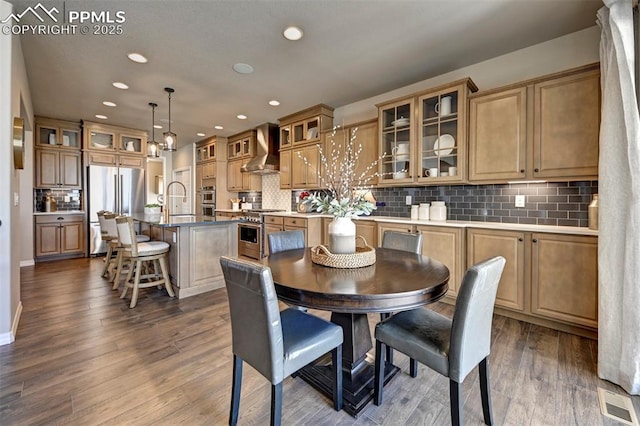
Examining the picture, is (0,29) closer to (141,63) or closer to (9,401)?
(141,63)

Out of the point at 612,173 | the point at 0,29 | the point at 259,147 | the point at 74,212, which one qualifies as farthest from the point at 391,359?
the point at 74,212

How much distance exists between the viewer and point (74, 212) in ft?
18.0

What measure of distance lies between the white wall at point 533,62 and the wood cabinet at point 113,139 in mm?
5886

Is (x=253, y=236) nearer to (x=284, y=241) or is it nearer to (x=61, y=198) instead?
(x=284, y=241)

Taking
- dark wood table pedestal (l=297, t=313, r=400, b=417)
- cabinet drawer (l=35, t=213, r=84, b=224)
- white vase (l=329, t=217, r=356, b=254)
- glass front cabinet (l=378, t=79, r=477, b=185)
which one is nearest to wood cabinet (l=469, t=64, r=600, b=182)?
glass front cabinet (l=378, t=79, r=477, b=185)

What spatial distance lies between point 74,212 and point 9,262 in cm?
398

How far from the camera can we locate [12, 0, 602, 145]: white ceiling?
7.55 feet

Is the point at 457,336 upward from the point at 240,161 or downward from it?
downward

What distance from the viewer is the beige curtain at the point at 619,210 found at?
1.72 metres

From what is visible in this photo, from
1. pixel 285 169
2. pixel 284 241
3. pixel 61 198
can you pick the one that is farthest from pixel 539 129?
pixel 61 198

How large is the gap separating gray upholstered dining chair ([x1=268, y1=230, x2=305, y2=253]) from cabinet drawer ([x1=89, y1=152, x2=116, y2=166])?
5428 mm

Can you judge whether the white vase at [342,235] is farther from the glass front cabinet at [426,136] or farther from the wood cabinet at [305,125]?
the wood cabinet at [305,125]

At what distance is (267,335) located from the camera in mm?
1229

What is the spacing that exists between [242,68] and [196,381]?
315 centimetres
